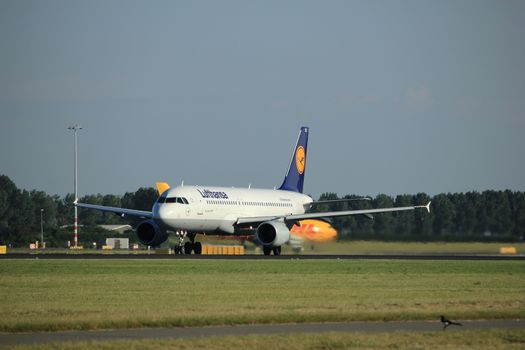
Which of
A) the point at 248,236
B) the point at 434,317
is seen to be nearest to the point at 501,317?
the point at 434,317

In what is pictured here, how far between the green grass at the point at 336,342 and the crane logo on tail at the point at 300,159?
62.7 meters

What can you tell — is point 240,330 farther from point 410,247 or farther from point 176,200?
point 410,247

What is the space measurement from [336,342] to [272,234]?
47.9 meters

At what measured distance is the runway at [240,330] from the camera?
76.6 feet

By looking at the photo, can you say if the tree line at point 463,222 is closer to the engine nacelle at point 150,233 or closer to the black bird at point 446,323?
the engine nacelle at point 150,233

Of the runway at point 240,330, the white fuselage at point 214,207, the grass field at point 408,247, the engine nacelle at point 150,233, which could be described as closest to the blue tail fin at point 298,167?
the white fuselage at point 214,207

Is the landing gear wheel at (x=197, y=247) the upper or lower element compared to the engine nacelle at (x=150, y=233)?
lower

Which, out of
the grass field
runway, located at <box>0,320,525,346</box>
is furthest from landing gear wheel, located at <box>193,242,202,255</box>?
runway, located at <box>0,320,525,346</box>

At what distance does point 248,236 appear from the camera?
7600 cm

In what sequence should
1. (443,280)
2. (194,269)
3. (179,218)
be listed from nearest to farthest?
(443,280)
(194,269)
(179,218)

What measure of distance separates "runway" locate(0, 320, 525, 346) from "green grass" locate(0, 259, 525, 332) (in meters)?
0.84

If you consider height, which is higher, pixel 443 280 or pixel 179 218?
pixel 179 218

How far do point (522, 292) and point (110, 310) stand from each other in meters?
15.0

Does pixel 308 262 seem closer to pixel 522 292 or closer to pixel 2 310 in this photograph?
pixel 522 292
